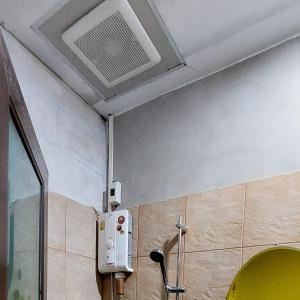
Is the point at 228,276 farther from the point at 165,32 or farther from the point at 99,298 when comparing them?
the point at 165,32

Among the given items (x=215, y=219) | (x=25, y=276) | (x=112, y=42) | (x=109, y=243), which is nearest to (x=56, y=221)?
(x=109, y=243)

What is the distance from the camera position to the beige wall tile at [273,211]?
1.31 metres

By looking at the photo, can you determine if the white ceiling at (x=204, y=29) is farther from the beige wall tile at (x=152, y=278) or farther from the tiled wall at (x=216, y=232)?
the beige wall tile at (x=152, y=278)

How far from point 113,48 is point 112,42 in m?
0.03

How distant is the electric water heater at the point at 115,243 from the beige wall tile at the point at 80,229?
0.05 meters

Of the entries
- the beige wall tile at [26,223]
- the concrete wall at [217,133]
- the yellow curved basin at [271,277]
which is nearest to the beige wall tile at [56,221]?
the beige wall tile at [26,223]

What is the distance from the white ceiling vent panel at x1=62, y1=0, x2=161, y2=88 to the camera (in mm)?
1365

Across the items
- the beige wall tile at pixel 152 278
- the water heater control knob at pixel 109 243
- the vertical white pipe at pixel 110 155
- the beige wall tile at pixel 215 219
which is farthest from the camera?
the vertical white pipe at pixel 110 155

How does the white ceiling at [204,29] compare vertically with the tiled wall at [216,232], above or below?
above

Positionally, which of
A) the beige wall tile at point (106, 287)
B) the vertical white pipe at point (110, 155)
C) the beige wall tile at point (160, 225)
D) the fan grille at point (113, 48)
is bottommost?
the beige wall tile at point (106, 287)

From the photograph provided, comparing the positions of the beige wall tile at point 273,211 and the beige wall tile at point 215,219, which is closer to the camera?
the beige wall tile at point 273,211

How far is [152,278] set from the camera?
1.59 meters

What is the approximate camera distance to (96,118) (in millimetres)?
1942

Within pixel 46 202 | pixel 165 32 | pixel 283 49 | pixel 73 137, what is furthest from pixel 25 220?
pixel 283 49
